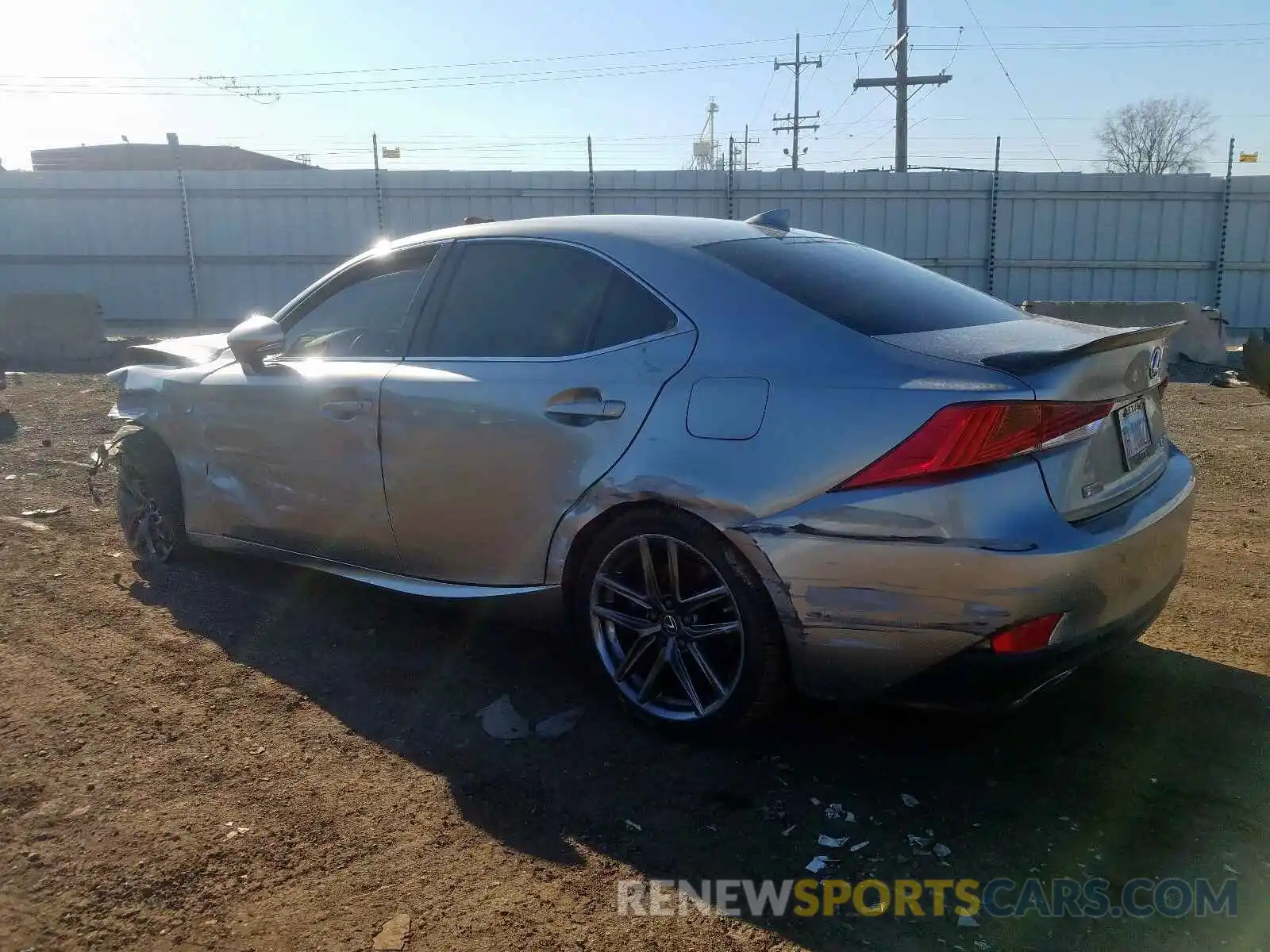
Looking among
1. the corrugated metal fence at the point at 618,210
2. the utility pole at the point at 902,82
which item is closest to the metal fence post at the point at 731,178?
the corrugated metal fence at the point at 618,210

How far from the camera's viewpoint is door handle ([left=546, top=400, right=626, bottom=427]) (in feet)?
9.78

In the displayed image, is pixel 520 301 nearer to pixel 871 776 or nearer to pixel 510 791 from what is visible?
pixel 510 791

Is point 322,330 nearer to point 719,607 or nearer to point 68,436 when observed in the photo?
point 719,607

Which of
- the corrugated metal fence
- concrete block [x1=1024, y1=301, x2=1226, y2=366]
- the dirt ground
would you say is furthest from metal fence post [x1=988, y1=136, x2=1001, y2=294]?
the dirt ground

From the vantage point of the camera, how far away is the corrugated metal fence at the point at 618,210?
15.8 meters

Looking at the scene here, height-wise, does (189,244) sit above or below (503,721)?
above

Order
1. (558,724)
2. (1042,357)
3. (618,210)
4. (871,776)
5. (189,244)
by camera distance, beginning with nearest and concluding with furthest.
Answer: (1042,357) → (871,776) → (558,724) → (618,210) → (189,244)

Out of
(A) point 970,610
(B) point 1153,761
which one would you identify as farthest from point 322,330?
(B) point 1153,761

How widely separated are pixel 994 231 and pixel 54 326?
1453cm

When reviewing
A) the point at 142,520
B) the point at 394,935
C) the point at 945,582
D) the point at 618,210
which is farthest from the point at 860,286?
the point at 618,210

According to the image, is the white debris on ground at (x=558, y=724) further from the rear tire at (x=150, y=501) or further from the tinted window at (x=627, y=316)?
the rear tire at (x=150, y=501)

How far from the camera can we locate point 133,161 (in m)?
36.6

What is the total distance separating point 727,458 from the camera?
2.71 meters

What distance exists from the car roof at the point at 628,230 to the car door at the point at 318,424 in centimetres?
33
